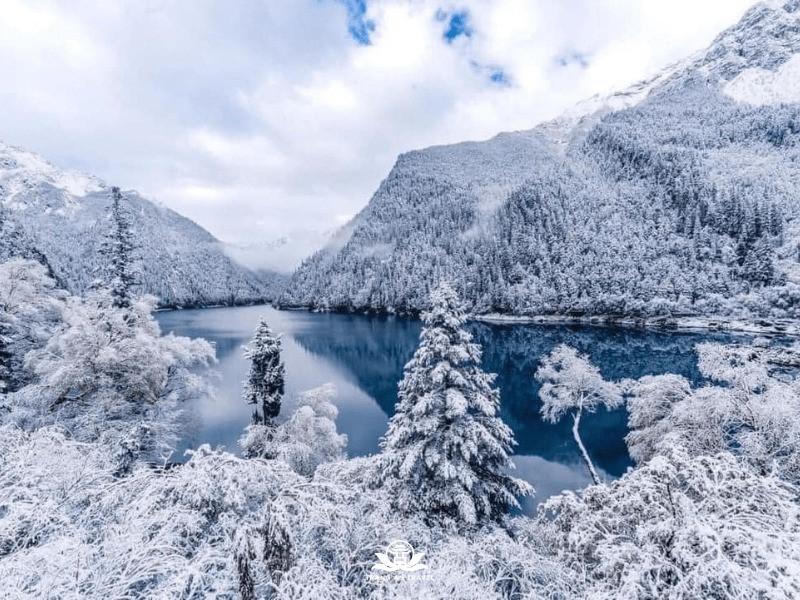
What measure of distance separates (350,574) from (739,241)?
5279 inches

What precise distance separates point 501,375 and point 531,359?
10.3 m

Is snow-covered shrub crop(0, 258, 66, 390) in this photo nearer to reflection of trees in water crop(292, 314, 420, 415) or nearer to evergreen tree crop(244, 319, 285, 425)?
evergreen tree crop(244, 319, 285, 425)

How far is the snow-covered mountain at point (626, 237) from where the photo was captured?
90938 millimetres

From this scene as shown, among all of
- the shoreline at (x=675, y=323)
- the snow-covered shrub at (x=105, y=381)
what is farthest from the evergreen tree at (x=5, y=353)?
the shoreline at (x=675, y=323)

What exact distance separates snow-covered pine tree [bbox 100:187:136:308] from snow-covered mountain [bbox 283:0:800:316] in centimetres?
8135

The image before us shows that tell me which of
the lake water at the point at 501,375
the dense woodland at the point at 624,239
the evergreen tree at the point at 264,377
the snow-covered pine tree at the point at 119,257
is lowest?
the lake water at the point at 501,375

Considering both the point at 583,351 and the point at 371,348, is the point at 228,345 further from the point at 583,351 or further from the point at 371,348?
the point at 583,351

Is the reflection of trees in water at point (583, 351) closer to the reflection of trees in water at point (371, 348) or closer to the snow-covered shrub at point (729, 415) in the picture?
the snow-covered shrub at point (729, 415)

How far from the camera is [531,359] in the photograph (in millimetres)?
56562

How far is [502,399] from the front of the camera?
39.3m

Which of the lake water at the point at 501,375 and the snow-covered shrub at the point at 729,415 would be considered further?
the lake water at the point at 501,375

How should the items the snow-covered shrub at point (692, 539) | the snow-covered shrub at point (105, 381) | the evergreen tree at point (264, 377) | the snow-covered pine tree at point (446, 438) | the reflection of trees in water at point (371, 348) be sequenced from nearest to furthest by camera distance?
the snow-covered shrub at point (692, 539), the snow-covered pine tree at point (446, 438), the snow-covered shrub at point (105, 381), the evergreen tree at point (264, 377), the reflection of trees in water at point (371, 348)

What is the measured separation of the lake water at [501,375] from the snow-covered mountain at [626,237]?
759 inches

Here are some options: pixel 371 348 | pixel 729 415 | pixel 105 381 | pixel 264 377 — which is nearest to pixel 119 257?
pixel 105 381
